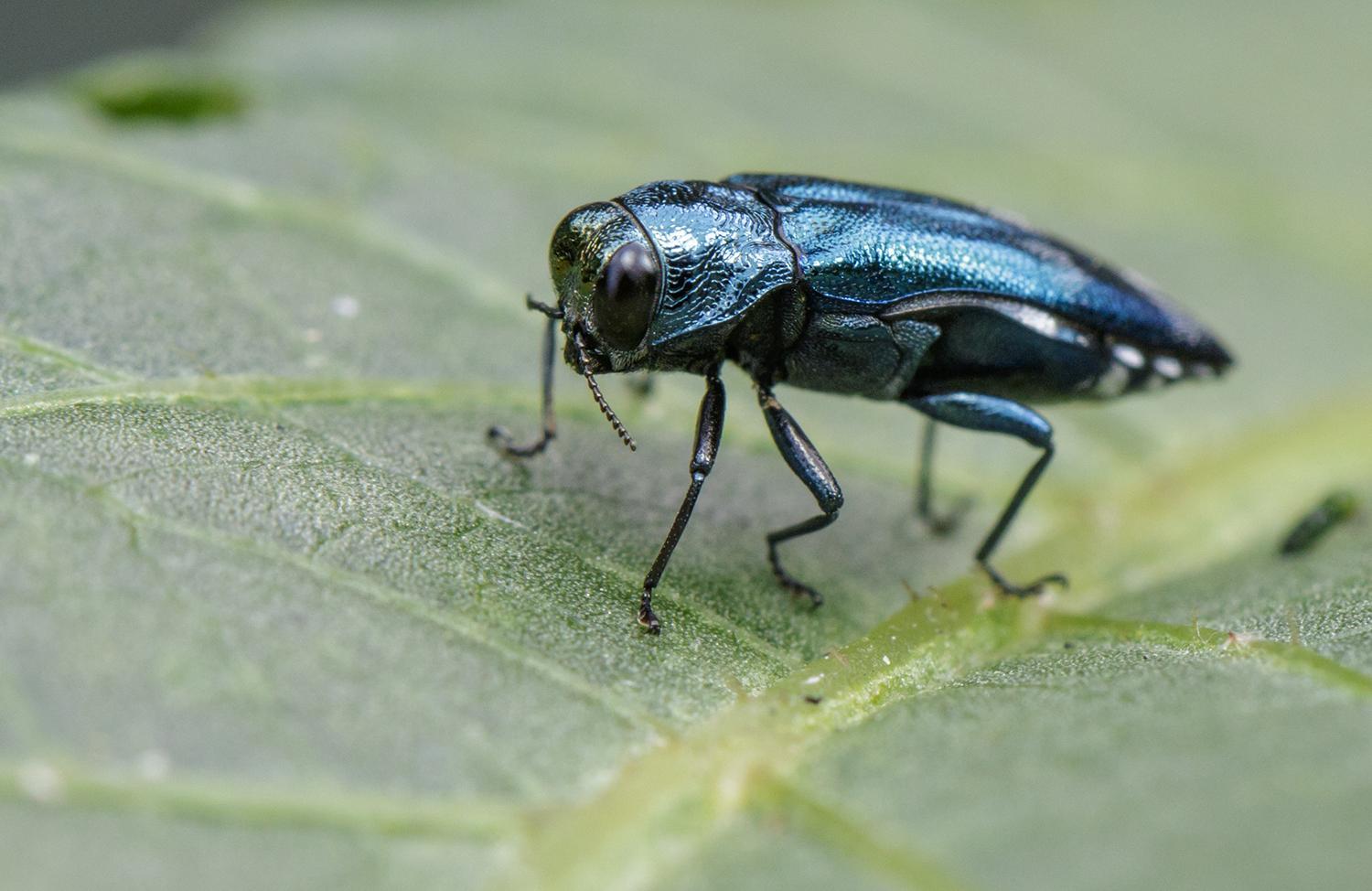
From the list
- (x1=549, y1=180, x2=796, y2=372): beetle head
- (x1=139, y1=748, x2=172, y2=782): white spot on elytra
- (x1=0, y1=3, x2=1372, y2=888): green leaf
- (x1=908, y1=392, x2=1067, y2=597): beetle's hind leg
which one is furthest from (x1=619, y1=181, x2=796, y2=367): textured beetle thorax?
(x1=139, y1=748, x2=172, y2=782): white spot on elytra

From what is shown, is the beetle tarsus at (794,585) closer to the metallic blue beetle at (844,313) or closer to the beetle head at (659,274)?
the metallic blue beetle at (844,313)

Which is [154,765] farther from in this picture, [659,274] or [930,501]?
[930,501]

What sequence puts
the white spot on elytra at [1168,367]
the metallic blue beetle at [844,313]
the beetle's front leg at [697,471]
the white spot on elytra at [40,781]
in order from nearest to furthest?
the white spot on elytra at [40,781], the beetle's front leg at [697,471], the metallic blue beetle at [844,313], the white spot on elytra at [1168,367]

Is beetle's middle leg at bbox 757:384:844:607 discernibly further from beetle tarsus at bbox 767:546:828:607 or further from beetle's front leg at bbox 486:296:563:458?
beetle's front leg at bbox 486:296:563:458

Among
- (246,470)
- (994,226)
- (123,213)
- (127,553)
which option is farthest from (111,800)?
(994,226)

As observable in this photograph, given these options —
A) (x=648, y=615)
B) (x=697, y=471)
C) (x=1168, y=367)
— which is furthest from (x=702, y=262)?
(x=1168, y=367)

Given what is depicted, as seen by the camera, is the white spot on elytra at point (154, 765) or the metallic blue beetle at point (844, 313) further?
the metallic blue beetle at point (844, 313)

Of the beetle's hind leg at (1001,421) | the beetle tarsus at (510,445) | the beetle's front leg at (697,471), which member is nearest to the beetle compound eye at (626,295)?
the beetle's front leg at (697,471)
